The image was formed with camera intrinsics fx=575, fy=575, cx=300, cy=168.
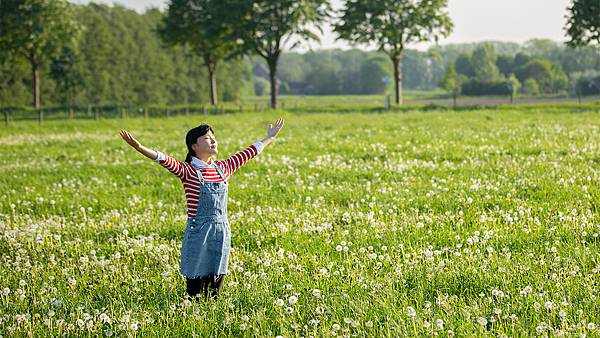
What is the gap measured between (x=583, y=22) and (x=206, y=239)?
2172 inches

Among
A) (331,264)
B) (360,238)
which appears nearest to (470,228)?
(360,238)

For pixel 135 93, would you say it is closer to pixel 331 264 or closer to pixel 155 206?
pixel 155 206

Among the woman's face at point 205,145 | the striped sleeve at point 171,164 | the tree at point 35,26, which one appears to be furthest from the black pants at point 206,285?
the tree at point 35,26

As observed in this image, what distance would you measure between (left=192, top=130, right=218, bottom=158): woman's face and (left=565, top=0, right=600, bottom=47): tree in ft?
175

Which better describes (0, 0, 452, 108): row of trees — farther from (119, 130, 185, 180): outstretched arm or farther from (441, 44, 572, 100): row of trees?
(119, 130, 185, 180): outstretched arm

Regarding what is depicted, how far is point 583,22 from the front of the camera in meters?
51.8

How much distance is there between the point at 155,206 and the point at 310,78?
587 ft

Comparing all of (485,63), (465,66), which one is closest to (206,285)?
(485,63)

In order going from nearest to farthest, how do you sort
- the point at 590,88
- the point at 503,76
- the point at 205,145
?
the point at 205,145
the point at 590,88
the point at 503,76

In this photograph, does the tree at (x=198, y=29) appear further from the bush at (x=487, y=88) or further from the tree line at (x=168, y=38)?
the bush at (x=487, y=88)

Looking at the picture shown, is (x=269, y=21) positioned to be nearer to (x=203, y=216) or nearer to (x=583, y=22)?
(x=583, y=22)

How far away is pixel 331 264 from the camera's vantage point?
6.31 metres

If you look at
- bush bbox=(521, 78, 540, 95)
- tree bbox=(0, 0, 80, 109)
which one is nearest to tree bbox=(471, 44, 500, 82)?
bush bbox=(521, 78, 540, 95)

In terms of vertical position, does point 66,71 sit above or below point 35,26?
below
